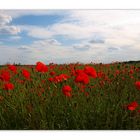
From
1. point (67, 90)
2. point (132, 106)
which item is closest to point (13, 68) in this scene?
point (67, 90)

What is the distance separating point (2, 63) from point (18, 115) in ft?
1.60

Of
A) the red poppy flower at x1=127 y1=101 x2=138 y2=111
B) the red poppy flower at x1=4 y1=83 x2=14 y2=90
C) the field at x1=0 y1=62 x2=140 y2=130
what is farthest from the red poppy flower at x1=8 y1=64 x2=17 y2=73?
the red poppy flower at x1=127 y1=101 x2=138 y2=111

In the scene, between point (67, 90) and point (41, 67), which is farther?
point (41, 67)

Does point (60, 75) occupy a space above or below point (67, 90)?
above

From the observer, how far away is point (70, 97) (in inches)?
137

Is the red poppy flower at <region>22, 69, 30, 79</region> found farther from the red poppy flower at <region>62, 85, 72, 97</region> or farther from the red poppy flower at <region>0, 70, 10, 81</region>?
the red poppy flower at <region>62, 85, 72, 97</region>

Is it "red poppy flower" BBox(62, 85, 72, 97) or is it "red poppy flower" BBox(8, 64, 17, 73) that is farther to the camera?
"red poppy flower" BBox(8, 64, 17, 73)

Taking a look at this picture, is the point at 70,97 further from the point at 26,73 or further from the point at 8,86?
the point at 8,86

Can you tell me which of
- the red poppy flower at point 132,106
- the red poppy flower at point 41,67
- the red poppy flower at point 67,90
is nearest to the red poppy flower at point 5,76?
the red poppy flower at point 41,67

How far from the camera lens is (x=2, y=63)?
11.8 ft

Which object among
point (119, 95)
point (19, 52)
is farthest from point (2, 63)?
point (119, 95)

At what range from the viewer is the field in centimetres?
339

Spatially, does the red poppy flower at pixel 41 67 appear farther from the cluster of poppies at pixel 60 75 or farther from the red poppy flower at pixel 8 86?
the red poppy flower at pixel 8 86

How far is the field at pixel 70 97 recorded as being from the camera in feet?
11.1
